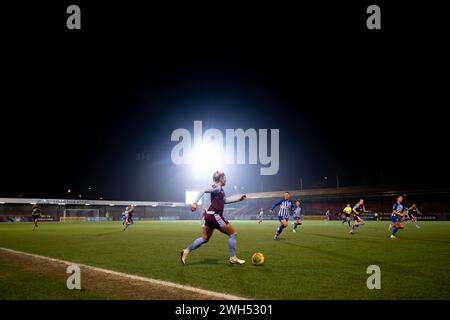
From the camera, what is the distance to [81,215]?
2783 inches

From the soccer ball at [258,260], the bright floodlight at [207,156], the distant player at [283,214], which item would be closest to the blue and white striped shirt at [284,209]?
the distant player at [283,214]

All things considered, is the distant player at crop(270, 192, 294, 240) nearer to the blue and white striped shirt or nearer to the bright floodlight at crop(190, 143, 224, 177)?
the blue and white striped shirt

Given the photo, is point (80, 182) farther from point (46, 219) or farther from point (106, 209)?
point (46, 219)

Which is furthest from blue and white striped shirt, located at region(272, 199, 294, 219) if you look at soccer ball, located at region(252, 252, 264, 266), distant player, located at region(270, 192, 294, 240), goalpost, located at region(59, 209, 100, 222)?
goalpost, located at region(59, 209, 100, 222)

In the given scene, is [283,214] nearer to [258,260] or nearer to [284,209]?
[284,209]

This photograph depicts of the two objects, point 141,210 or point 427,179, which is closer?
point 427,179

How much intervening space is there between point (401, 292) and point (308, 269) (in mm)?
2619

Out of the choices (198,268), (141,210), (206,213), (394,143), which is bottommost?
(141,210)

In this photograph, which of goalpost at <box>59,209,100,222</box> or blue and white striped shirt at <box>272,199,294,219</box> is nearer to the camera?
blue and white striped shirt at <box>272,199,294,219</box>

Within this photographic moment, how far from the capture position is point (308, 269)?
27.5ft

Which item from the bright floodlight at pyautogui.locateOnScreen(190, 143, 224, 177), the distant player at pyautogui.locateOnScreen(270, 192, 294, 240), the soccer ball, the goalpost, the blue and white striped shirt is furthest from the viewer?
the goalpost

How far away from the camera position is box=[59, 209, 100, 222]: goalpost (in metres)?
67.1
